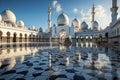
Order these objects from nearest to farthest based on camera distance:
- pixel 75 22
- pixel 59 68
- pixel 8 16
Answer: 1. pixel 59 68
2. pixel 8 16
3. pixel 75 22

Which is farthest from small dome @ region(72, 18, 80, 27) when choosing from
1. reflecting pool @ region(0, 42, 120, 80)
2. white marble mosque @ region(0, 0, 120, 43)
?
reflecting pool @ region(0, 42, 120, 80)

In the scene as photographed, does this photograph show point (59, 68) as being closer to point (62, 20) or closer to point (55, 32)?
point (55, 32)

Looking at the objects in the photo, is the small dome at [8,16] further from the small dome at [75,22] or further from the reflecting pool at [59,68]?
the reflecting pool at [59,68]

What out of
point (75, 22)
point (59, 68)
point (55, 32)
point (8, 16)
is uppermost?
point (75, 22)

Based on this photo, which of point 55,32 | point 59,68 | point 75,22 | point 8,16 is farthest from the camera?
point 75,22

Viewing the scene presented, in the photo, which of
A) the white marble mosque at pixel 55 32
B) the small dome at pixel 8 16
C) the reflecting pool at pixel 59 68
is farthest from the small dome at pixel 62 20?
the reflecting pool at pixel 59 68

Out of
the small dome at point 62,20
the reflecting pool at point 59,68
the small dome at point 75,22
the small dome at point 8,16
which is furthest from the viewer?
the small dome at point 75,22

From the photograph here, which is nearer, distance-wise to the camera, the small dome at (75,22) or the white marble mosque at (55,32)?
the white marble mosque at (55,32)

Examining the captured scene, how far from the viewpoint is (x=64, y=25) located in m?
41.6

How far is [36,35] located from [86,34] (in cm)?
1900

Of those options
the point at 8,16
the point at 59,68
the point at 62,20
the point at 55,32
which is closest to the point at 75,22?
the point at 62,20

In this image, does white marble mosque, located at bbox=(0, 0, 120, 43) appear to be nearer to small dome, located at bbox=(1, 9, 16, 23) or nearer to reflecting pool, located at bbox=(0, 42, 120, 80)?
small dome, located at bbox=(1, 9, 16, 23)

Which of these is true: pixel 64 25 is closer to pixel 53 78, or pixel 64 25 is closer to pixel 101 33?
pixel 101 33

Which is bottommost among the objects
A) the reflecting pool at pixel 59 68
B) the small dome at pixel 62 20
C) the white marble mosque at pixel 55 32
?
the reflecting pool at pixel 59 68
